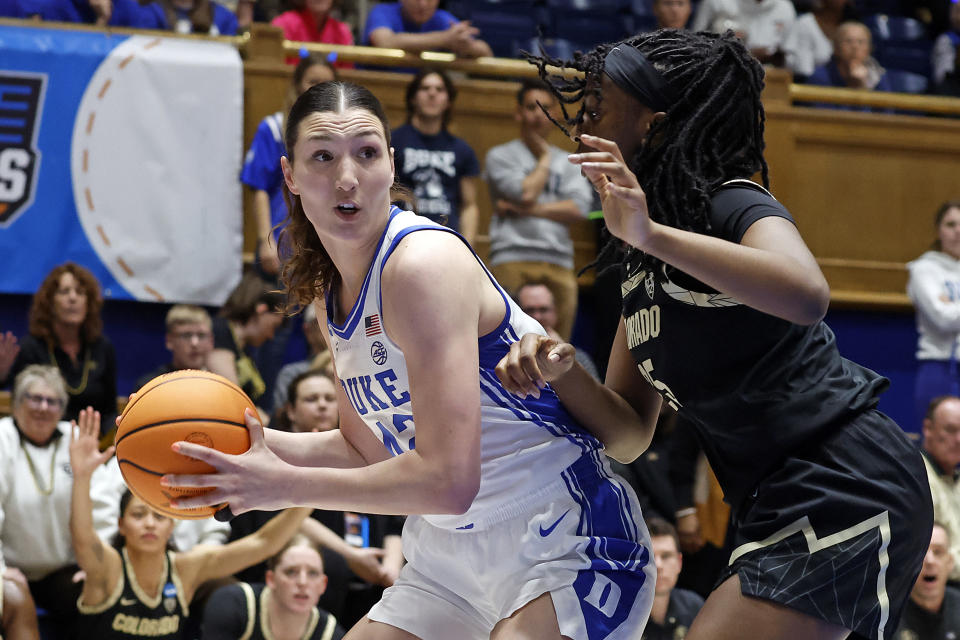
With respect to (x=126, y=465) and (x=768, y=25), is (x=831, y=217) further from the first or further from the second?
(x=126, y=465)

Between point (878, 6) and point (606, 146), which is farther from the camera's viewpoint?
point (878, 6)

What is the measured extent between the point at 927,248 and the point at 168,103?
563 cm

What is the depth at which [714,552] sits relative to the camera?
20.1 ft

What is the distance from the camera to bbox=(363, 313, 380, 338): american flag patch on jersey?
2469 millimetres

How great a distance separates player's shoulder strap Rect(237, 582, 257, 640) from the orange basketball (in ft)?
8.96

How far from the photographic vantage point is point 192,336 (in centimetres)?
606

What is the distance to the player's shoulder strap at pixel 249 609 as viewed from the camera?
4973 millimetres

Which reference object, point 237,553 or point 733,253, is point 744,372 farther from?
point 237,553

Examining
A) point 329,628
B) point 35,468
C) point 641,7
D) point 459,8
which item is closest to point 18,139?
point 35,468

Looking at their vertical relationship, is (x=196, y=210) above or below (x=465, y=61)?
below

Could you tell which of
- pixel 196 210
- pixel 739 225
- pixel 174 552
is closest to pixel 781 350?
pixel 739 225

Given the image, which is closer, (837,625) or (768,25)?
(837,625)

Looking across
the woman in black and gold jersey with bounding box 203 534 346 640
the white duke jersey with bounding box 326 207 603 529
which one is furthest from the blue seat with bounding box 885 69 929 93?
the white duke jersey with bounding box 326 207 603 529

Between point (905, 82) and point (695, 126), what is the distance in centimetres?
774
